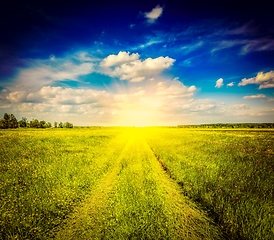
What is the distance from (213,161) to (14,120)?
15335cm

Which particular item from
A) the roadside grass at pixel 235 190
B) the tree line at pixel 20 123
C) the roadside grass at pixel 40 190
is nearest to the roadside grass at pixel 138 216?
the roadside grass at pixel 235 190

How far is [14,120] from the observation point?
12675cm

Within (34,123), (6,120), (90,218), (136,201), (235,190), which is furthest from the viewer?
(34,123)

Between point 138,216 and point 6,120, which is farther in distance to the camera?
point 6,120

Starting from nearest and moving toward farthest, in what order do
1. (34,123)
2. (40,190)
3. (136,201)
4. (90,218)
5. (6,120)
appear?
(90,218)
(136,201)
(40,190)
(6,120)
(34,123)

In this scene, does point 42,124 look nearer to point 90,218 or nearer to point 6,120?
point 6,120

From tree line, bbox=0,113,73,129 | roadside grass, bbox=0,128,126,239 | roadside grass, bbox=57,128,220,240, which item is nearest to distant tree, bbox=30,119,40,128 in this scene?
tree line, bbox=0,113,73,129

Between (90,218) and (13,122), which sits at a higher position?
(13,122)

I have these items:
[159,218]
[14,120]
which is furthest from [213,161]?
[14,120]

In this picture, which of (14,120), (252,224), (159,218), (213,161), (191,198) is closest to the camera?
(252,224)

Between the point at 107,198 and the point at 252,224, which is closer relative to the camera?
the point at 252,224

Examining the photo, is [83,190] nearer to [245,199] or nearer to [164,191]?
[164,191]

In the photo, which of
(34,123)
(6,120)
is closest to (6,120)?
(6,120)

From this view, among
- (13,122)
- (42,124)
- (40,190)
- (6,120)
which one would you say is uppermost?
(6,120)
